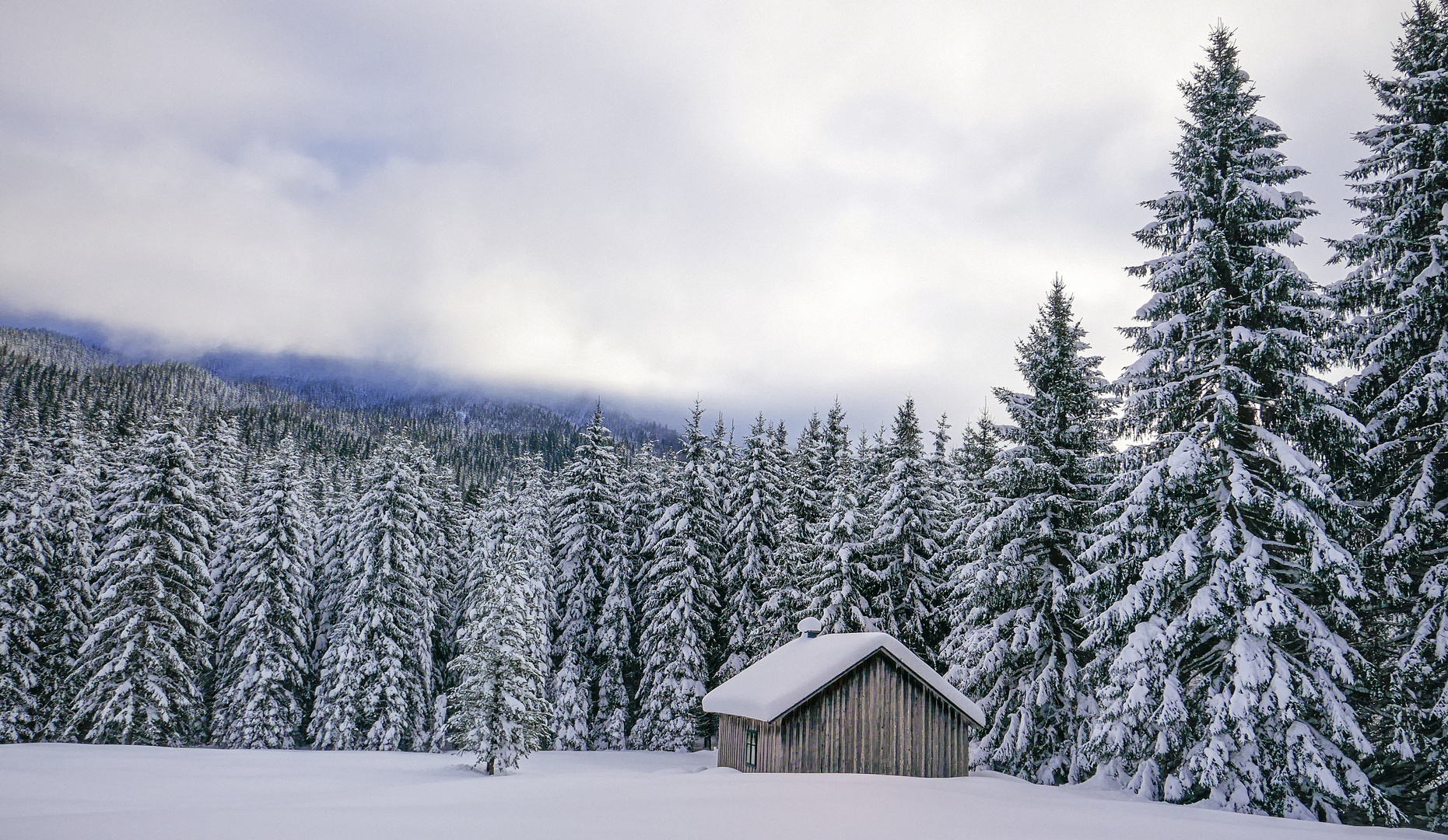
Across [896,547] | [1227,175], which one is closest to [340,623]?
[896,547]

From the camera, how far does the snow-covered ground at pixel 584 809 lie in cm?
1169

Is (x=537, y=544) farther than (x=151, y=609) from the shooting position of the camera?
Yes

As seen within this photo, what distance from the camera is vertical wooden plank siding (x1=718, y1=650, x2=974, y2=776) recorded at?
76.1ft

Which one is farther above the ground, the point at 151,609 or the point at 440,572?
the point at 440,572

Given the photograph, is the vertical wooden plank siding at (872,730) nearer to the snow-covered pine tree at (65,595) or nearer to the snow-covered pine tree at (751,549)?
the snow-covered pine tree at (751,549)

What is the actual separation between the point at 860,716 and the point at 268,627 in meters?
29.2

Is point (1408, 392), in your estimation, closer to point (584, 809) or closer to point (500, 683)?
point (584, 809)

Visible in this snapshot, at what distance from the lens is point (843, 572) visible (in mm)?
31266

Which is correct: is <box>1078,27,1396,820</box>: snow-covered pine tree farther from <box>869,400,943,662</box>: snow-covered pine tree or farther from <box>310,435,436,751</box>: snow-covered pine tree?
<box>310,435,436,751</box>: snow-covered pine tree

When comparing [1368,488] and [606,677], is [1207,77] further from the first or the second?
[606,677]

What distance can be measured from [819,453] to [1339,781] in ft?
90.6

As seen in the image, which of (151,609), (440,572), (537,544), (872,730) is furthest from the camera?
(440,572)

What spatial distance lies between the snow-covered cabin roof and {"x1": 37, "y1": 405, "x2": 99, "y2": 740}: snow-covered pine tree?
1168 inches

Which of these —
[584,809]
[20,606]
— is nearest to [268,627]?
[20,606]
